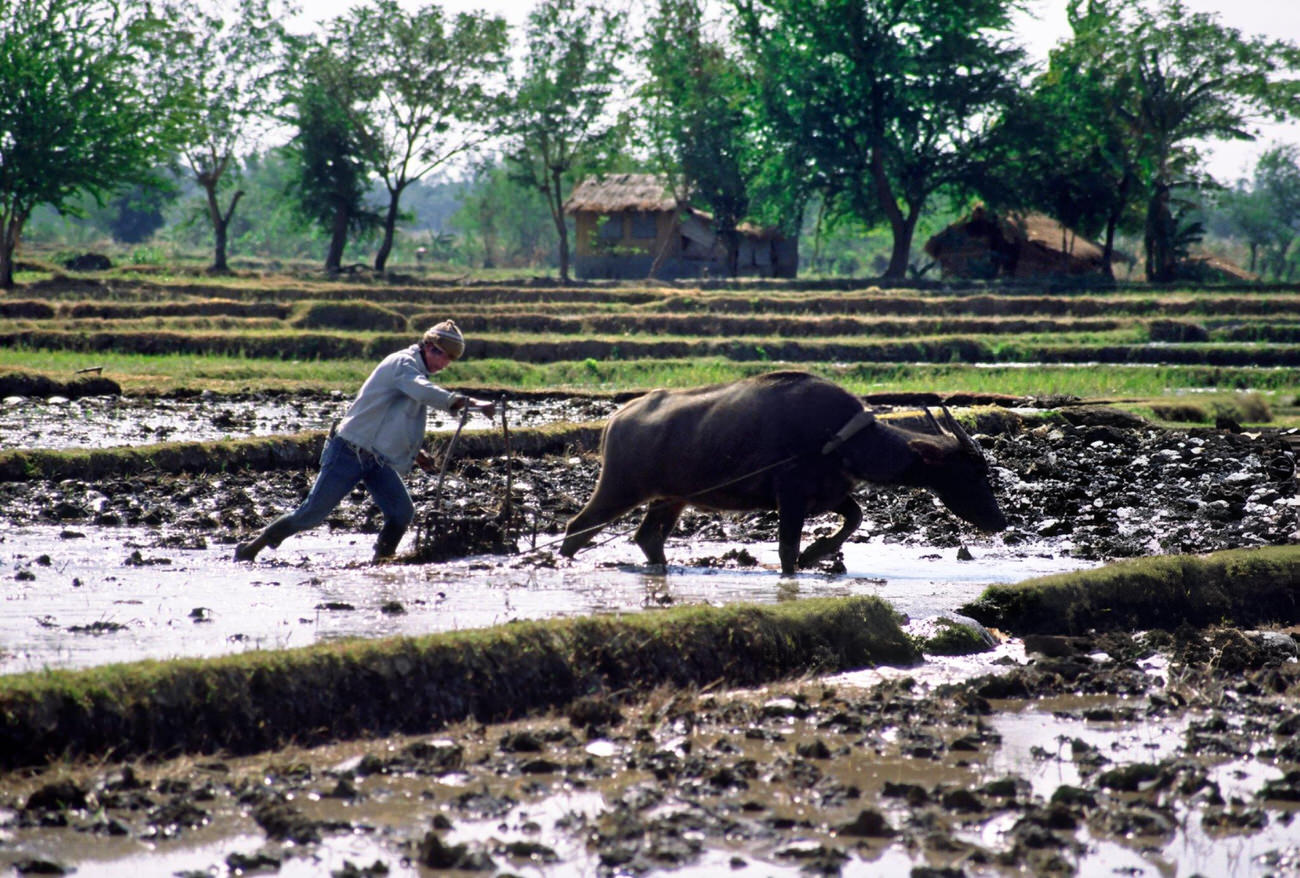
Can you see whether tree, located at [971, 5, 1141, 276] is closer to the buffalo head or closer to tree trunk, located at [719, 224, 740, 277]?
tree trunk, located at [719, 224, 740, 277]

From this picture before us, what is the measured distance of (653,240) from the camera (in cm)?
5331

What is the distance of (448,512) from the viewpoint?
9.98m

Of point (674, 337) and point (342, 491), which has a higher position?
point (674, 337)

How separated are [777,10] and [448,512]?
4115cm

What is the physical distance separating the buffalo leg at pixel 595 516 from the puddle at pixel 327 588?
20 cm

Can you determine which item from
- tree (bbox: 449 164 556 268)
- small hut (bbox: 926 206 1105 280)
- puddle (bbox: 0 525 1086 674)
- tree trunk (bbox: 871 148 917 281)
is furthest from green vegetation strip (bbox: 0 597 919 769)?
tree (bbox: 449 164 556 268)

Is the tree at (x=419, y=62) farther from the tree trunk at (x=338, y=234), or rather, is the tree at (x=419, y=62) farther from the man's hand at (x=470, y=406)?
the man's hand at (x=470, y=406)

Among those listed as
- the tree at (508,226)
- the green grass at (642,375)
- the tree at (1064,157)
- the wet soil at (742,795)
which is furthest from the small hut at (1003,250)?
the wet soil at (742,795)

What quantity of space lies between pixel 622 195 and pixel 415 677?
49.7 m

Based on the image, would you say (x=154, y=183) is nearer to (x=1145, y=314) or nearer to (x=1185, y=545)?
(x=1145, y=314)

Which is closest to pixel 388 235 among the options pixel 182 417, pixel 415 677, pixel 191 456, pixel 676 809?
pixel 182 417

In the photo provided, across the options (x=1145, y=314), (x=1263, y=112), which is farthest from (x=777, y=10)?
(x=1145, y=314)

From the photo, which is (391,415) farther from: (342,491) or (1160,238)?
(1160,238)

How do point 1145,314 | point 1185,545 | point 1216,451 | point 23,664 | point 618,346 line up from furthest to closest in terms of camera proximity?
point 1145,314 < point 618,346 < point 1216,451 < point 1185,545 < point 23,664
